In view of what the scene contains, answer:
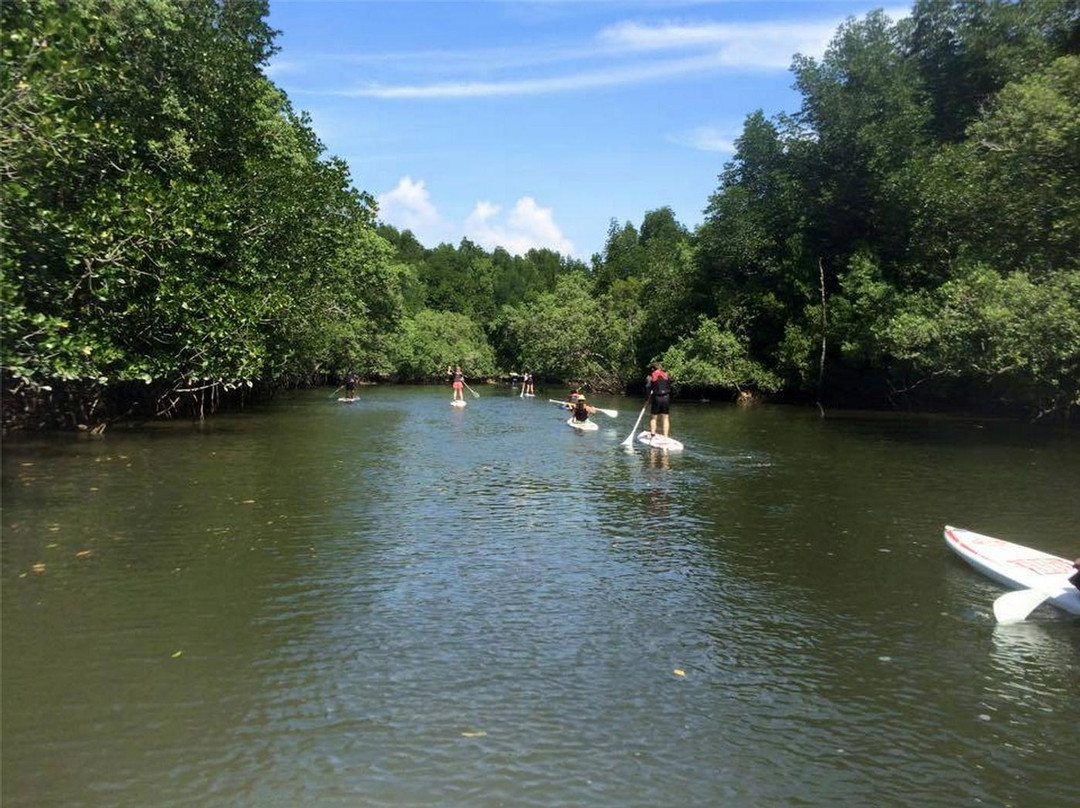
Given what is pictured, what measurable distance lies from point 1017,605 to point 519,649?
17.8 feet

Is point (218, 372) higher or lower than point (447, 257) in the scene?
lower

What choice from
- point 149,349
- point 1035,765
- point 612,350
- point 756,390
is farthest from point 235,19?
point 612,350

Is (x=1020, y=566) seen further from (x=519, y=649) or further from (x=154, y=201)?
(x=154, y=201)

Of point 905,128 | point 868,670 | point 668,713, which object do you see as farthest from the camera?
point 905,128

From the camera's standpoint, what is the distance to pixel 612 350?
7462cm

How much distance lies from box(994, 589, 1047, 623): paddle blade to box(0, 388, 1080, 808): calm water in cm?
17

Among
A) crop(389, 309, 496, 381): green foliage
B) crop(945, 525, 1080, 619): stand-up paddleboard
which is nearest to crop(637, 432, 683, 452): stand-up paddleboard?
crop(945, 525, 1080, 619): stand-up paddleboard

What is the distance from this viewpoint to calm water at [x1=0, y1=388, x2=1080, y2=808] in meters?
5.11

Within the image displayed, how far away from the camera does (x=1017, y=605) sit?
27.0 feet

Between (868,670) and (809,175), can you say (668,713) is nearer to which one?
(868,670)

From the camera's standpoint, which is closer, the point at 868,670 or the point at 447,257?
the point at 868,670

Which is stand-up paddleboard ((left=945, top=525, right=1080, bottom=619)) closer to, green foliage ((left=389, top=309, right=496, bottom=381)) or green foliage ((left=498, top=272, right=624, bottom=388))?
green foliage ((left=498, top=272, right=624, bottom=388))

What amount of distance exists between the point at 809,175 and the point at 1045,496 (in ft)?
134

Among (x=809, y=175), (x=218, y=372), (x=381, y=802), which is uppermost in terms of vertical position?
(x=809, y=175)
